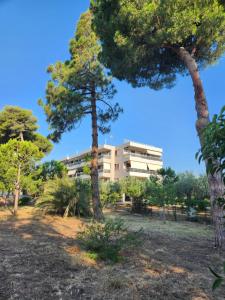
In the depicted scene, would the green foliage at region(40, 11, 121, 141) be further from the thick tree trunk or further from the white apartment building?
the white apartment building

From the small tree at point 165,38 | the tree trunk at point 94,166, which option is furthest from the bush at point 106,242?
the tree trunk at point 94,166

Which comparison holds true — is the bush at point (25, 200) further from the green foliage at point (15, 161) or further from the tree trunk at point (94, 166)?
Answer: the tree trunk at point (94, 166)

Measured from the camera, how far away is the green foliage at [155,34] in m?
7.14

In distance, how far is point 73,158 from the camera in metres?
57.4

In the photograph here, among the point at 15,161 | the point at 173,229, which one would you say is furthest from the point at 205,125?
the point at 15,161

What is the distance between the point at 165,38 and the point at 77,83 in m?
4.92

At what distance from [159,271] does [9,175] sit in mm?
8814

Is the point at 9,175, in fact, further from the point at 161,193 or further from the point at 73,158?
the point at 73,158

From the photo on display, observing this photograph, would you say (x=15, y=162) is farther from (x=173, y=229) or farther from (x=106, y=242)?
(x=106, y=242)

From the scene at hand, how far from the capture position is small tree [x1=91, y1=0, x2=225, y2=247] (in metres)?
7.07

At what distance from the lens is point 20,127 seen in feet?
88.0

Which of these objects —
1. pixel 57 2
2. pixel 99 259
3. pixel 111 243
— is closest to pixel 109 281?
pixel 99 259

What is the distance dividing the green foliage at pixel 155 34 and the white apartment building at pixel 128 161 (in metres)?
33.7

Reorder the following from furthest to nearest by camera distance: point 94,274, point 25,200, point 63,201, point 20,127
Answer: point 20,127 → point 25,200 → point 63,201 → point 94,274
